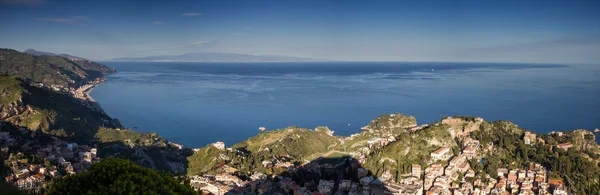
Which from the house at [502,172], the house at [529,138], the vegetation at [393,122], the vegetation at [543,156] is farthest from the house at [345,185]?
the vegetation at [393,122]

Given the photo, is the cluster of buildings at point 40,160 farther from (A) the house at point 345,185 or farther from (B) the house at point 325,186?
(A) the house at point 345,185

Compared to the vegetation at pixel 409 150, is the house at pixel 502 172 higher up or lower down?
lower down

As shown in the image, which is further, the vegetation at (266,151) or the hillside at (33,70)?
the hillside at (33,70)

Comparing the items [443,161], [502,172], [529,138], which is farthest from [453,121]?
[502,172]

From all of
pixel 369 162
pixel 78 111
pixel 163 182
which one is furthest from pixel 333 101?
pixel 163 182

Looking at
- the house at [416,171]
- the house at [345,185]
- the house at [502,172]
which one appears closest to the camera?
the house at [345,185]

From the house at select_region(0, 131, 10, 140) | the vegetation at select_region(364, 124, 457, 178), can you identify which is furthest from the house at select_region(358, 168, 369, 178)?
the house at select_region(0, 131, 10, 140)

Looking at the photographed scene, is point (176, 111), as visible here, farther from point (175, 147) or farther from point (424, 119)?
point (424, 119)
